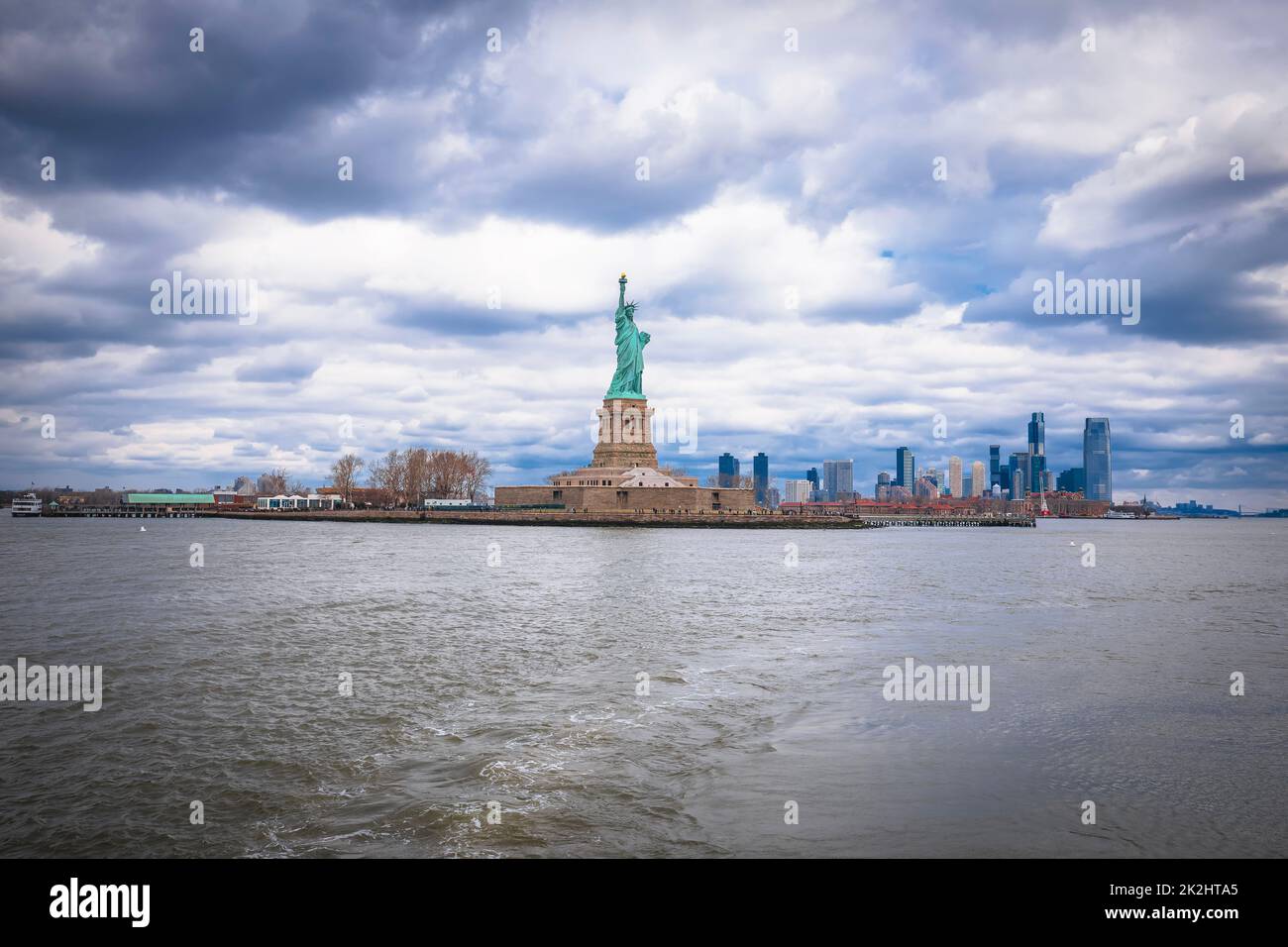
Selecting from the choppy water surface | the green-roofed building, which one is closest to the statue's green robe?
the choppy water surface

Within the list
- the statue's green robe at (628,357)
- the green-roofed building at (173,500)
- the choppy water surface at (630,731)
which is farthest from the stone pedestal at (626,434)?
the green-roofed building at (173,500)

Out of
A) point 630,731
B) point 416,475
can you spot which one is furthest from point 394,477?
point 630,731

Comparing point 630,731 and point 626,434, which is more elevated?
point 626,434

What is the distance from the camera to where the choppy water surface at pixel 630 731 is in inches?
384

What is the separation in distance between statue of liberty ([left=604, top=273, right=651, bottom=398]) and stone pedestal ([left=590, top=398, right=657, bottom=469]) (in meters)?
1.38

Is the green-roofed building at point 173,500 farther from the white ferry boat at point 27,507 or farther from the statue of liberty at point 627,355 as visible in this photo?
the statue of liberty at point 627,355

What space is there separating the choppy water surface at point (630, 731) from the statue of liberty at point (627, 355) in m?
75.9

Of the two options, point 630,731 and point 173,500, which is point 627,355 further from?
point 173,500

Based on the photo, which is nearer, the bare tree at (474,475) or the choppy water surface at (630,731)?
the choppy water surface at (630,731)

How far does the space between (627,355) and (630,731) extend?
9691 cm

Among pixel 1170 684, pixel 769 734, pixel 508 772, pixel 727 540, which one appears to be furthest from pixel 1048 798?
pixel 727 540

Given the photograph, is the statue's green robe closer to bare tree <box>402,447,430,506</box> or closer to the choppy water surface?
bare tree <box>402,447,430,506</box>

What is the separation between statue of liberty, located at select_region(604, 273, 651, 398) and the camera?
107875 mm

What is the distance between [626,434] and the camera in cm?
10806
